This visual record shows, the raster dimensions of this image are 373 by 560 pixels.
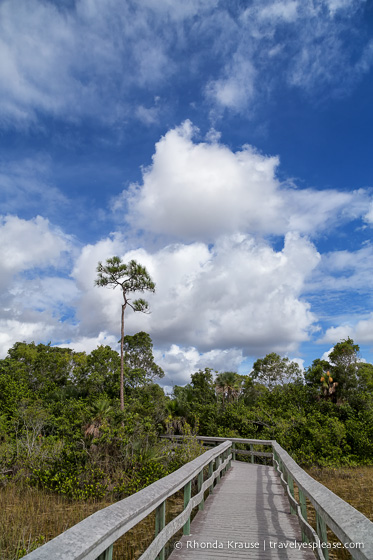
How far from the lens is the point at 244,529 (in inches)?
187

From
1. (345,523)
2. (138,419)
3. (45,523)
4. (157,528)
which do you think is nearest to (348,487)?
(138,419)

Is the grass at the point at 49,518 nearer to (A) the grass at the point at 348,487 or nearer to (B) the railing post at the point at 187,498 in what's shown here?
(A) the grass at the point at 348,487

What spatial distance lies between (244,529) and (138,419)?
8351 mm

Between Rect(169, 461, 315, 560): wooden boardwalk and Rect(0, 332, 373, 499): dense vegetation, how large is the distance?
3.60 m

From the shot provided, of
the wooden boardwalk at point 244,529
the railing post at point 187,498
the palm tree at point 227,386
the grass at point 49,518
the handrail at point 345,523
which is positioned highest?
the palm tree at point 227,386

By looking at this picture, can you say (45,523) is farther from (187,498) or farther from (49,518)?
(187,498)

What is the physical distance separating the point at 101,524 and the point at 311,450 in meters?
20.1

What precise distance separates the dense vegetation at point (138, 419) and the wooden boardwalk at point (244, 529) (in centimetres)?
360

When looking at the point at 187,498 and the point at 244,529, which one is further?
the point at 244,529

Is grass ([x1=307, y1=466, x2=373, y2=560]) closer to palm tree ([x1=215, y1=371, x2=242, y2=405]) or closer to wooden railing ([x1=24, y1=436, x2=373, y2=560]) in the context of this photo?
wooden railing ([x1=24, y1=436, x2=373, y2=560])

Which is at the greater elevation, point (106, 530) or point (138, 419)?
point (138, 419)

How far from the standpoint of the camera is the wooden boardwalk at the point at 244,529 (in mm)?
3916

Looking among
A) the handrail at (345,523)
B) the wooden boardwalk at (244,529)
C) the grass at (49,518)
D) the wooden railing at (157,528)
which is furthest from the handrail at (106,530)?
the grass at (49,518)

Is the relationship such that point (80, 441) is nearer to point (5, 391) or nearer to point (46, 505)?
point (46, 505)
